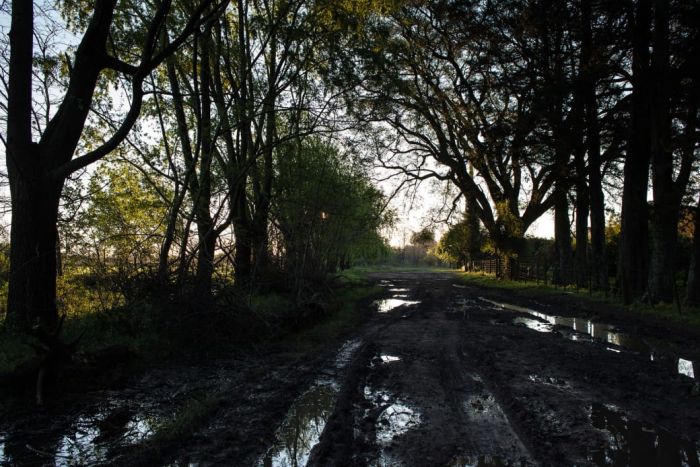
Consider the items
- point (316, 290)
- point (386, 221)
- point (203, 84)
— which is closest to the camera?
point (203, 84)

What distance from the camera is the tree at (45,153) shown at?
846 centimetres

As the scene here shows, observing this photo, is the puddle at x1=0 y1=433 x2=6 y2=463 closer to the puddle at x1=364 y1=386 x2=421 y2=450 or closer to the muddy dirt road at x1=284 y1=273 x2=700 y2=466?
the muddy dirt road at x1=284 y1=273 x2=700 y2=466

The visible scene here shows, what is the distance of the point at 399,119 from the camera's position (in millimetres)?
28734

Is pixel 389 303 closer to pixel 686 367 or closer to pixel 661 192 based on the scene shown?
pixel 661 192

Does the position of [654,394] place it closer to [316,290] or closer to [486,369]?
[486,369]

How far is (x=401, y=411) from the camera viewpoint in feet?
18.8

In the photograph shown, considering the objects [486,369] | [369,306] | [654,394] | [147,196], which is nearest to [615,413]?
[654,394]

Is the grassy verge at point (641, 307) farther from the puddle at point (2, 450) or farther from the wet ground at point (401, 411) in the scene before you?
the puddle at point (2, 450)

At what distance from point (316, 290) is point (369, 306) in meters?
2.66

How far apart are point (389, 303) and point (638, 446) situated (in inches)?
576

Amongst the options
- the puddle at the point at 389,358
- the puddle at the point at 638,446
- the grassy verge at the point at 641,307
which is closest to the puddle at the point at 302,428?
the puddle at the point at 389,358

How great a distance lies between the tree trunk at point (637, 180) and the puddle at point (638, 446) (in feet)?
38.3

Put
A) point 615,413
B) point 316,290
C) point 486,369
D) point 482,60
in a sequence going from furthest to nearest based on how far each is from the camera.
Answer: point 482,60 < point 316,290 < point 486,369 < point 615,413

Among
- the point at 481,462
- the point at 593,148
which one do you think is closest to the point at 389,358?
the point at 481,462
